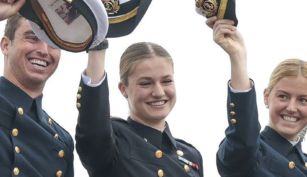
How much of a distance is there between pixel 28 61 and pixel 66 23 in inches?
45.3

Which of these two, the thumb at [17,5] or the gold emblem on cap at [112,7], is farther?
the gold emblem on cap at [112,7]

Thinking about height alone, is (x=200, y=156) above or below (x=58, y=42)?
below

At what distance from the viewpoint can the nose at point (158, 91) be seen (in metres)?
6.08

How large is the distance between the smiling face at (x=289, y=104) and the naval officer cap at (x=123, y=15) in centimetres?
185

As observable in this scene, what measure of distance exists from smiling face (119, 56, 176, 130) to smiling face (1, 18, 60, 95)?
0.61m

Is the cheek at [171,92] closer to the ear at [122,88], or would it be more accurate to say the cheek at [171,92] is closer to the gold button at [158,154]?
the ear at [122,88]

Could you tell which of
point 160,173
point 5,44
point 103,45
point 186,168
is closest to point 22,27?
point 5,44

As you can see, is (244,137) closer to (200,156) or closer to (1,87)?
(200,156)

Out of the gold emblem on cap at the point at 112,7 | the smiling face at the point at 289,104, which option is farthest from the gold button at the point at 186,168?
the gold emblem on cap at the point at 112,7

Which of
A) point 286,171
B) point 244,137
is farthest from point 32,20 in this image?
point 286,171

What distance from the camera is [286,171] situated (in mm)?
6770

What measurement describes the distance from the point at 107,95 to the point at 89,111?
0.18m

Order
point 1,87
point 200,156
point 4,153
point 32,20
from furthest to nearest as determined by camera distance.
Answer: point 200,156 < point 1,87 < point 4,153 < point 32,20

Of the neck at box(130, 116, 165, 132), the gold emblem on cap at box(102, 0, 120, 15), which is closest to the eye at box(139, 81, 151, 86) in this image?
the neck at box(130, 116, 165, 132)
